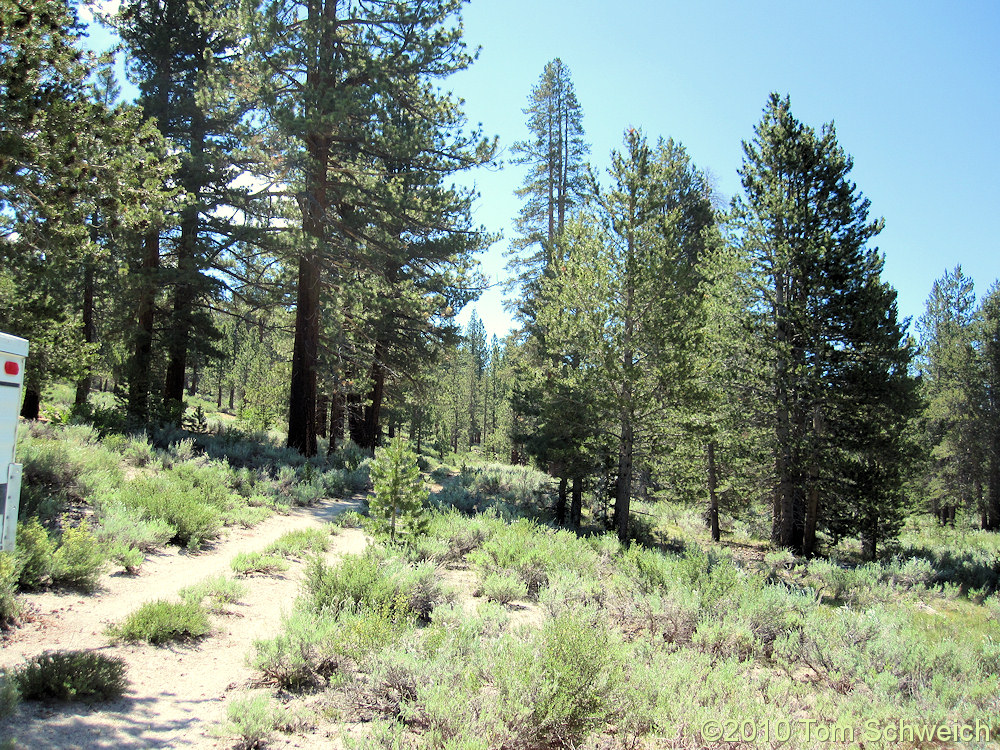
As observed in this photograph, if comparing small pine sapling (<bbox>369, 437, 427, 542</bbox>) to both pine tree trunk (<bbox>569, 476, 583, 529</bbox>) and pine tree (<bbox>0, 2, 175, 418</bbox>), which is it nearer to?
pine tree (<bbox>0, 2, 175, 418</bbox>)

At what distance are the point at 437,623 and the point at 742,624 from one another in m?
3.06

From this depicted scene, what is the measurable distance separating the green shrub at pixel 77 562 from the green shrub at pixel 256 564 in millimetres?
1334

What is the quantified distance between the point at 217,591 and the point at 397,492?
2.92 m

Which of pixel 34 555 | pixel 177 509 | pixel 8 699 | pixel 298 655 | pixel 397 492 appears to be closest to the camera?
pixel 8 699

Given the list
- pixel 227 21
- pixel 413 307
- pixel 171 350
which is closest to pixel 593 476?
pixel 413 307

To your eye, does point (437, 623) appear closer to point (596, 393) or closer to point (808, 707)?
point (808, 707)

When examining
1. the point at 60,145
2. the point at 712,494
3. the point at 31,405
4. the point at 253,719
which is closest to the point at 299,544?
the point at 253,719

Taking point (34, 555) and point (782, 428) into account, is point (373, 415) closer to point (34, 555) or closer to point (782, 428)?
point (782, 428)

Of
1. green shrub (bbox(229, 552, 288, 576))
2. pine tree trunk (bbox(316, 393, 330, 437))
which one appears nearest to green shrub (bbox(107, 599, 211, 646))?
green shrub (bbox(229, 552, 288, 576))

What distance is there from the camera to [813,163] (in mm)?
13672

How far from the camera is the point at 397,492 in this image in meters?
7.81

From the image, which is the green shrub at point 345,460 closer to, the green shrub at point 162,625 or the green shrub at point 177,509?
the green shrub at point 177,509

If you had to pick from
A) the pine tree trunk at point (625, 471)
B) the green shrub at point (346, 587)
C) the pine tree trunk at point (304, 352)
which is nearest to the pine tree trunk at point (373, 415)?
the pine tree trunk at point (304, 352)

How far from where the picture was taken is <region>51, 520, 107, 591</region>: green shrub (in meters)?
4.66
